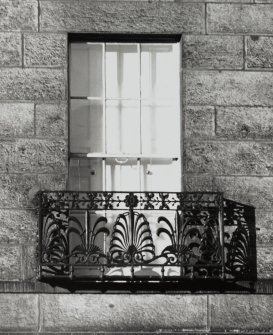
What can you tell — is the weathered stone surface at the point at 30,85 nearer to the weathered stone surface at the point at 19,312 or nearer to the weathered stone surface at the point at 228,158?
the weathered stone surface at the point at 228,158

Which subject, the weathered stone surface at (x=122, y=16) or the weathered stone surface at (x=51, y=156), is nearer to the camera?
A: the weathered stone surface at (x=51, y=156)

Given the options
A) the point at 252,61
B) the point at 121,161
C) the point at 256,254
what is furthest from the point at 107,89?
the point at 256,254

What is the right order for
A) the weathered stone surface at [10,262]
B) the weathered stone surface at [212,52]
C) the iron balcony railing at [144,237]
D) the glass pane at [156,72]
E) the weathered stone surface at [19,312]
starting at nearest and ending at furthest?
the iron balcony railing at [144,237], the weathered stone surface at [19,312], the weathered stone surface at [10,262], the weathered stone surface at [212,52], the glass pane at [156,72]

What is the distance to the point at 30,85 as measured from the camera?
12.8 meters

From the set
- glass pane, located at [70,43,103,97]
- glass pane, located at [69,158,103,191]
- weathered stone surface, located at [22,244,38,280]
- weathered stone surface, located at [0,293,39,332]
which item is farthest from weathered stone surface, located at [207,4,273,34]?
weathered stone surface, located at [0,293,39,332]

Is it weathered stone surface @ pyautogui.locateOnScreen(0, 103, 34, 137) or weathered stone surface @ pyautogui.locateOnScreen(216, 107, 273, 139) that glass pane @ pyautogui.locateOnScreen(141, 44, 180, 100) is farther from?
weathered stone surface @ pyautogui.locateOnScreen(0, 103, 34, 137)

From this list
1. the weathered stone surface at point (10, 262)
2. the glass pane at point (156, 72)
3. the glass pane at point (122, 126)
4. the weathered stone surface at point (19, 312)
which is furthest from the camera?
the glass pane at point (156, 72)

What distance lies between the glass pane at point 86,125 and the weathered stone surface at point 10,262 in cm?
138

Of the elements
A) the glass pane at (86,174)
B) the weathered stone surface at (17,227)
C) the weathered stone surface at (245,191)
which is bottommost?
the weathered stone surface at (17,227)

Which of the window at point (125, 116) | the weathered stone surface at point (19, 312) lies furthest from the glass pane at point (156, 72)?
the weathered stone surface at point (19, 312)

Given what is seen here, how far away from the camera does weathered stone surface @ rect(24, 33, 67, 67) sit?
12.8 m

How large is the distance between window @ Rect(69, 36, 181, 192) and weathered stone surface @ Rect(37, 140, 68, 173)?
0.80 ft

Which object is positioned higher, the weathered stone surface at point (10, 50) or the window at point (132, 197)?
the weathered stone surface at point (10, 50)

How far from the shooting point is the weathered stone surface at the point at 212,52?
42.4 feet
